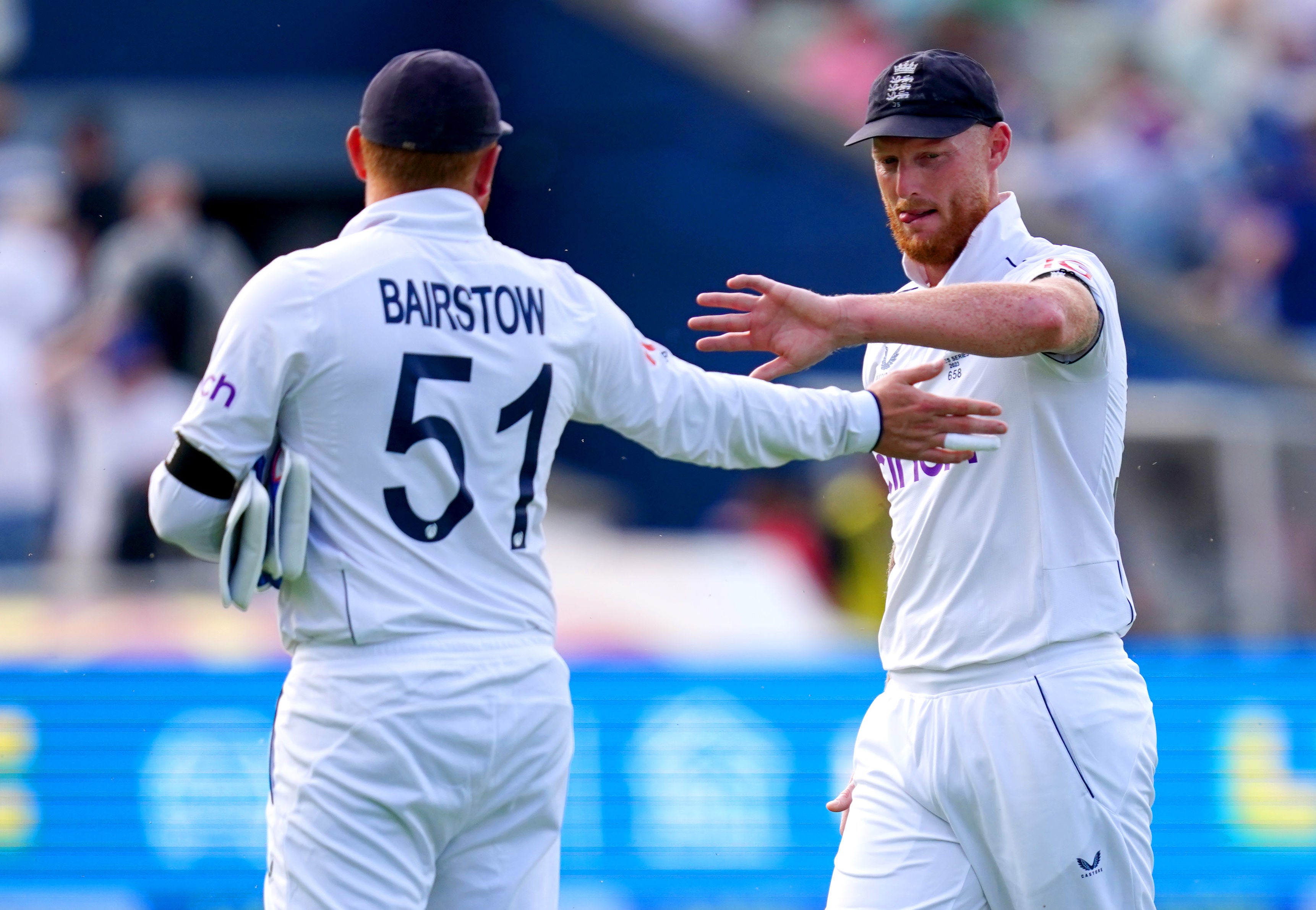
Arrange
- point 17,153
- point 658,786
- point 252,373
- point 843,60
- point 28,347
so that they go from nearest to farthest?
point 252,373 → point 658,786 → point 28,347 → point 17,153 → point 843,60

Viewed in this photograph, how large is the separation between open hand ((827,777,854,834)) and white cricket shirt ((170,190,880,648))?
1007 millimetres

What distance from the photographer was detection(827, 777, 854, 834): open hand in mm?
3850

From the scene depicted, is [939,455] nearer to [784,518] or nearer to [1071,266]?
[1071,266]

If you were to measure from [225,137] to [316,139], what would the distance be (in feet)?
2.08

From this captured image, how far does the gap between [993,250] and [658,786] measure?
307 centimetres

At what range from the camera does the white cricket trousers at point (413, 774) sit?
302 cm

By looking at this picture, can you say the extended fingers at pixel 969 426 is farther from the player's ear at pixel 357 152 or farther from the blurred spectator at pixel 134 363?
the blurred spectator at pixel 134 363

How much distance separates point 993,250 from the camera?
3744 mm

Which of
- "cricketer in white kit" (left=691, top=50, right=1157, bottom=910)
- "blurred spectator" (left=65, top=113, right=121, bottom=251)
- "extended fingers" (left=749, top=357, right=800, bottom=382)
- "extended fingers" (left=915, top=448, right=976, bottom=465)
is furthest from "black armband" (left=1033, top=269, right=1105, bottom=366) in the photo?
"blurred spectator" (left=65, top=113, right=121, bottom=251)

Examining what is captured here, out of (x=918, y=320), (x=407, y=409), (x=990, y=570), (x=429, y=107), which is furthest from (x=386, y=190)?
(x=990, y=570)

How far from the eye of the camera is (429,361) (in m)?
3.10

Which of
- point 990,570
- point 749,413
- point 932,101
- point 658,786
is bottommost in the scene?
point 658,786

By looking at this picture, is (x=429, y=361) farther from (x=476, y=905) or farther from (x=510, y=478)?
(x=476, y=905)

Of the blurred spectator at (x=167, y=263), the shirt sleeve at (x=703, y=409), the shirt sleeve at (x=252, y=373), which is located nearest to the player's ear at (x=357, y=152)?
the shirt sleeve at (x=252, y=373)
